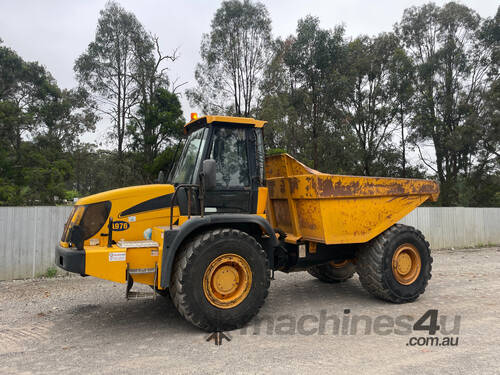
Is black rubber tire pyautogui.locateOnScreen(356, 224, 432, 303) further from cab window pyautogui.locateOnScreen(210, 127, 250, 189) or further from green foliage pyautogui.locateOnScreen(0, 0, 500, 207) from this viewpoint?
green foliage pyautogui.locateOnScreen(0, 0, 500, 207)

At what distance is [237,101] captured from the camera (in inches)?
1137

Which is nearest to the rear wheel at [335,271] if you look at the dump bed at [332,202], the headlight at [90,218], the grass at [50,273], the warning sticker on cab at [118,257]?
the dump bed at [332,202]

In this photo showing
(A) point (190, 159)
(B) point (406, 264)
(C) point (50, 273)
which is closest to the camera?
→ (A) point (190, 159)

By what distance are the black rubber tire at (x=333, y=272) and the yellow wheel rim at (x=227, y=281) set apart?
296 cm

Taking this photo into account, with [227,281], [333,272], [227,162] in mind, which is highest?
[227,162]

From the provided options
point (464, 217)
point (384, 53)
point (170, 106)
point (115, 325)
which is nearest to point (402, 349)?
point (115, 325)

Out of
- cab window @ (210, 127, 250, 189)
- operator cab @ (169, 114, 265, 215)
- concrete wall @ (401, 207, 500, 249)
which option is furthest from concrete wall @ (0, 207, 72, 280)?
concrete wall @ (401, 207, 500, 249)

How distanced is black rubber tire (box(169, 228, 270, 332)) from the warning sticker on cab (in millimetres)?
643

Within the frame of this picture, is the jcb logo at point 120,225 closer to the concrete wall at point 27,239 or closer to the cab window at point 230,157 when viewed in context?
the cab window at point 230,157

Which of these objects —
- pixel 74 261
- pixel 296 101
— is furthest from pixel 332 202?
pixel 296 101

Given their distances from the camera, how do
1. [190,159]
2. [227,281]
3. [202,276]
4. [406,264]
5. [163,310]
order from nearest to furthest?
[202,276] < [227,281] < [190,159] < [163,310] < [406,264]

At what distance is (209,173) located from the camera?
16.6 feet

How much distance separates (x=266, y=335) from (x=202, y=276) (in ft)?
3.61

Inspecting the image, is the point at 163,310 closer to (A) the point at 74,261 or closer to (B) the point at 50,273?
(A) the point at 74,261
